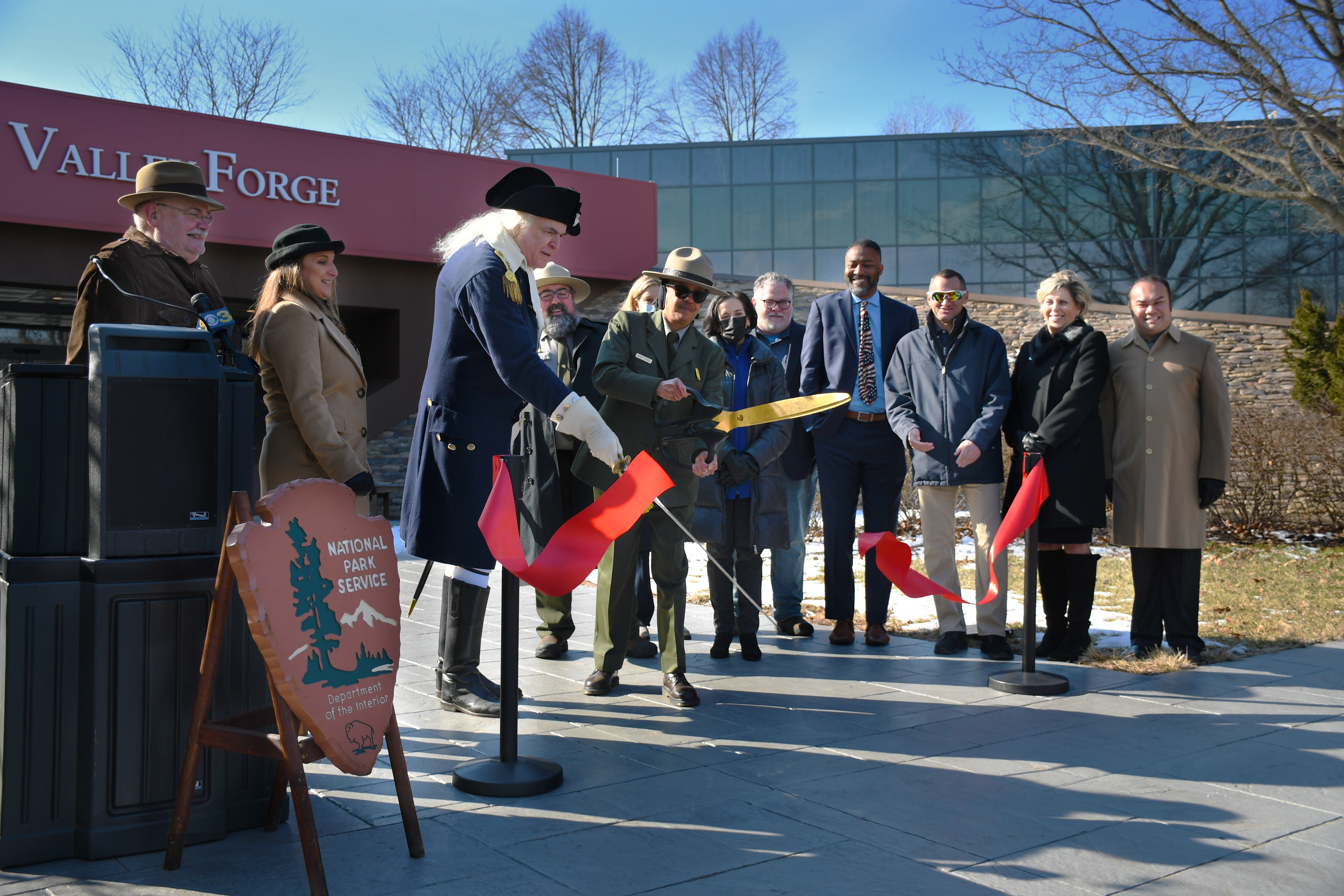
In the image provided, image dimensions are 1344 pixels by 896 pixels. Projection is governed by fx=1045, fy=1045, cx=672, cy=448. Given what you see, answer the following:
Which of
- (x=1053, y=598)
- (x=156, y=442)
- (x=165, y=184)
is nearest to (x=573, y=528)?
(x=156, y=442)

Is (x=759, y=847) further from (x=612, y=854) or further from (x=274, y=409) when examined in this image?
(x=274, y=409)

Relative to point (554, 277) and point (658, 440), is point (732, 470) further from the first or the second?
point (554, 277)

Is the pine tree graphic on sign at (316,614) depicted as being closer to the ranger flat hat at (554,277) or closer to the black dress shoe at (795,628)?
the ranger flat hat at (554,277)

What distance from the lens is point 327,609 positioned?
2.75 meters

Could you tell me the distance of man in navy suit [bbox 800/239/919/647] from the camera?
19.6 feet

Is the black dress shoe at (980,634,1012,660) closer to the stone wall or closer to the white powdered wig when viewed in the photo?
the white powdered wig

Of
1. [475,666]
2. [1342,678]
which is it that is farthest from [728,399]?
[1342,678]

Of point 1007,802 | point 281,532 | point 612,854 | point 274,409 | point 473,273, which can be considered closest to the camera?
point 281,532

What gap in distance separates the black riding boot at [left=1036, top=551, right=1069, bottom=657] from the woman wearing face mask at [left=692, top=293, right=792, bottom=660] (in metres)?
1.39

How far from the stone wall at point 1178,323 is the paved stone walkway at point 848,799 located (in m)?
16.3

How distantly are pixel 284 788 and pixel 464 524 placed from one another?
1.22m

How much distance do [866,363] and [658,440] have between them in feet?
6.31

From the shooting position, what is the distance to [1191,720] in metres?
4.34

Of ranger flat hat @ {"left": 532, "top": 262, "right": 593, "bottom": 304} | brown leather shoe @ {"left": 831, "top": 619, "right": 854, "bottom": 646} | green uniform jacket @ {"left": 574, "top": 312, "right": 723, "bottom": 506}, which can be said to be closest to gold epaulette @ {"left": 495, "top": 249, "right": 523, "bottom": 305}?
green uniform jacket @ {"left": 574, "top": 312, "right": 723, "bottom": 506}
